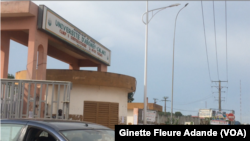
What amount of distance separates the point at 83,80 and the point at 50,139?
1258cm

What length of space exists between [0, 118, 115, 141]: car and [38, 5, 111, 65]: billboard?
32.7 feet

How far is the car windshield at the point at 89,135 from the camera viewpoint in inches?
188

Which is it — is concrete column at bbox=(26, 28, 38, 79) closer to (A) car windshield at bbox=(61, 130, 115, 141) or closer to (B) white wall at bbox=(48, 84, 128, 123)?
(B) white wall at bbox=(48, 84, 128, 123)

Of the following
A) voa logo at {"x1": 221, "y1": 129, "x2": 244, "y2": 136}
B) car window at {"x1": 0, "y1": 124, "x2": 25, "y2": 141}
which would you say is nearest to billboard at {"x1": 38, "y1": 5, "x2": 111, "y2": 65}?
car window at {"x1": 0, "y1": 124, "x2": 25, "y2": 141}

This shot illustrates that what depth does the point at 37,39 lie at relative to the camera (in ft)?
48.0

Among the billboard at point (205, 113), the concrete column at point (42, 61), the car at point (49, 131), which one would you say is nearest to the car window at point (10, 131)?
the car at point (49, 131)

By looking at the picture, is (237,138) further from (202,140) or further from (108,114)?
(108,114)

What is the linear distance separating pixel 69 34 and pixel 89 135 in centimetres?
1319

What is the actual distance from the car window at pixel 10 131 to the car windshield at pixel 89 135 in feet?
3.06

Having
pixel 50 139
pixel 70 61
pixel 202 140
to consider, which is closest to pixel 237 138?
pixel 202 140

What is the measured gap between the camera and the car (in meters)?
4.79

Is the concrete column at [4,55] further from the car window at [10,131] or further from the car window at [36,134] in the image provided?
the car window at [36,134]

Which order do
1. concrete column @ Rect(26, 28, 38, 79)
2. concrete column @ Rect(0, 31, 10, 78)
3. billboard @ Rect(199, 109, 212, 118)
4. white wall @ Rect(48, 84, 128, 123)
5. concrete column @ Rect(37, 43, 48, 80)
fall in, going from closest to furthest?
1. concrete column @ Rect(26, 28, 38, 79)
2. concrete column @ Rect(37, 43, 48, 80)
3. concrete column @ Rect(0, 31, 10, 78)
4. white wall @ Rect(48, 84, 128, 123)
5. billboard @ Rect(199, 109, 212, 118)

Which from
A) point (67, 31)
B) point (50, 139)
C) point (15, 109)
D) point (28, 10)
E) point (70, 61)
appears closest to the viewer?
point (50, 139)
